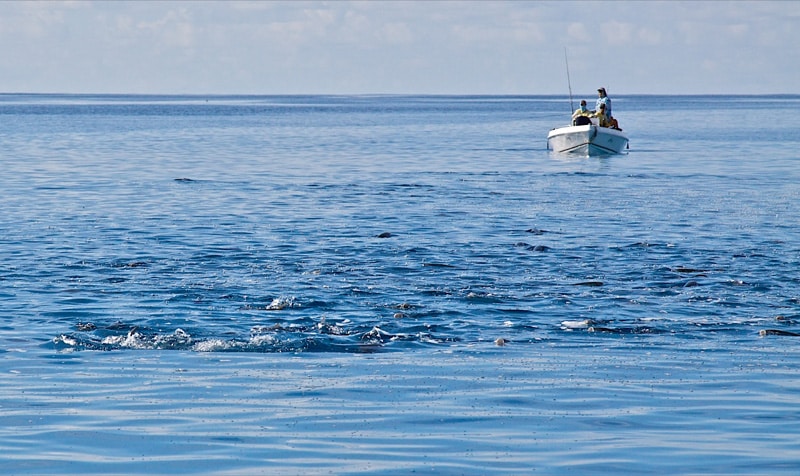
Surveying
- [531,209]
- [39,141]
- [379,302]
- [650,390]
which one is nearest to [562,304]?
[379,302]

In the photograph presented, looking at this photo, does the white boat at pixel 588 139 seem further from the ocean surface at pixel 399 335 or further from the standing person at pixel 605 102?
the ocean surface at pixel 399 335

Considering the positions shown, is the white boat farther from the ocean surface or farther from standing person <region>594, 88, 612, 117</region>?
the ocean surface

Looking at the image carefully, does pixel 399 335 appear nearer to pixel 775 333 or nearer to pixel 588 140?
pixel 775 333

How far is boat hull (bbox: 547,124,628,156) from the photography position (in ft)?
164

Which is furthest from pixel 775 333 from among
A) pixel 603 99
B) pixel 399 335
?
pixel 603 99

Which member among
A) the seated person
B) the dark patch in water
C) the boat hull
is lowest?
the boat hull

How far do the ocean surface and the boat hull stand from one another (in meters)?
16.7

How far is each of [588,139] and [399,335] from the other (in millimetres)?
37317

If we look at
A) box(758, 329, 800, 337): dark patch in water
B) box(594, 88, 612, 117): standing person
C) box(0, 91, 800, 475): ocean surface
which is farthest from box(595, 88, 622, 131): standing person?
box(758, 329, 800, 337): dark patch in water

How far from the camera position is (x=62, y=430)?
32.7ft

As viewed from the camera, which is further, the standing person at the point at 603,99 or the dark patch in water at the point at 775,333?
the standing person at the point at 603,99

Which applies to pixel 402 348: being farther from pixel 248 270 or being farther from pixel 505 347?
pixel 248 270

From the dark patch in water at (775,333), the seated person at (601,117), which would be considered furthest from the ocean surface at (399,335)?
the seated person at (601,117)

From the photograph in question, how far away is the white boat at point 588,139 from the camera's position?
49969 millimetres
